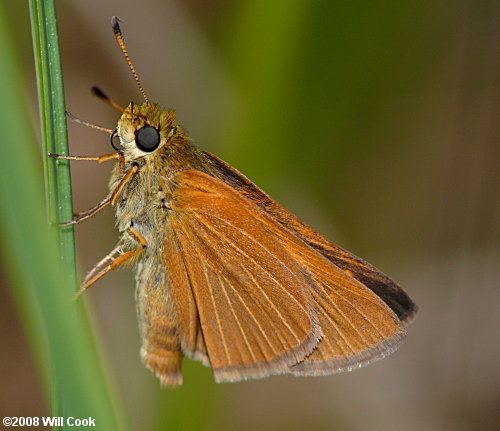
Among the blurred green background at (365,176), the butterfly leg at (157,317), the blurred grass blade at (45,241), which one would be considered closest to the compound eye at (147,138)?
the butterfly leg at (157,317)

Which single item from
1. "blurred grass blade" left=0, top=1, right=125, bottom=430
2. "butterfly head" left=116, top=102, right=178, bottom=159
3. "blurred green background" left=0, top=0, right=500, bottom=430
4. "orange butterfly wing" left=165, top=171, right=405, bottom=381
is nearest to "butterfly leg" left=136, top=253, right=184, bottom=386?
"orange butterfly wing" left=165, top=171, right=405, bottom=381

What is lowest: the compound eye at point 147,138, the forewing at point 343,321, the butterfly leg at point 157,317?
the forewing at point 343,321

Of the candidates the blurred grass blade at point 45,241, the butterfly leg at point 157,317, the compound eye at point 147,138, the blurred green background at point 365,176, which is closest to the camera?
the blurred grass blade at point 45,241

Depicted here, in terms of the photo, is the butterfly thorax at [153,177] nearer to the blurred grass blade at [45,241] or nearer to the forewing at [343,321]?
→ the forewing at [343,321]

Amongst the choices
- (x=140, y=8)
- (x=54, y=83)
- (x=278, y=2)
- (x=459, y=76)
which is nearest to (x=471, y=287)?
(x=459, y=76)

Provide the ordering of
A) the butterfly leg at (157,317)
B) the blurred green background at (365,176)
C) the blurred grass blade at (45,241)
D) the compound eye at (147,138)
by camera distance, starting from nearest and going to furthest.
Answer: the blurred grass blade at (45,241), the compound eye at (147,138), the butterfly leg at (157,317), the blurred green background at (365,176)

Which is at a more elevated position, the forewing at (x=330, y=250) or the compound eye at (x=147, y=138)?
the compound eye at (x=147, y=138)

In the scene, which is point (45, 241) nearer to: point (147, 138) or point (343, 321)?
point (147, 138)
